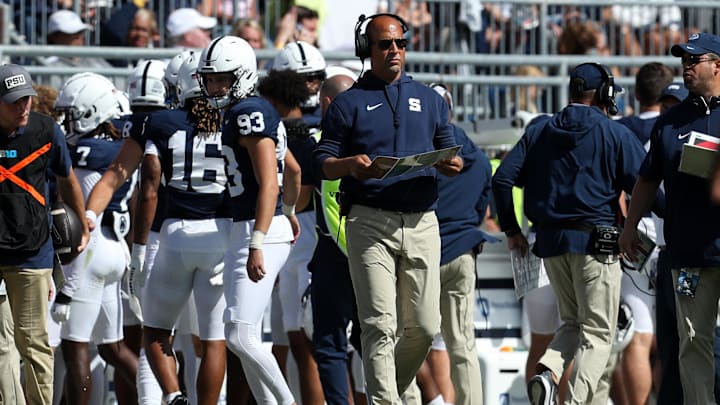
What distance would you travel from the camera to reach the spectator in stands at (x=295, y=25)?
14.9 metres

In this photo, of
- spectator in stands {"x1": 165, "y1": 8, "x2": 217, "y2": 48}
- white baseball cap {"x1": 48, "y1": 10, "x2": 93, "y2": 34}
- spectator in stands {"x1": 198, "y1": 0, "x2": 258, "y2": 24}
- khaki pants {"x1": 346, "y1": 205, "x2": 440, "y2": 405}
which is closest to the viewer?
khaki pants {"x1": 346, "y1": 205, "x2": 440, "y2": 405}

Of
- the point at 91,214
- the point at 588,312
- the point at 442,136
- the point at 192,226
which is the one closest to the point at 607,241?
the point at 588,312

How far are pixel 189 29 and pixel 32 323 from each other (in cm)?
544

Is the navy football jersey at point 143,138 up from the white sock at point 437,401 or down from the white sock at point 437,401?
up

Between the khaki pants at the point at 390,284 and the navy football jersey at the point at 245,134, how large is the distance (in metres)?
0.79

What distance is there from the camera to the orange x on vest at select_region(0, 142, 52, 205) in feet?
28.8

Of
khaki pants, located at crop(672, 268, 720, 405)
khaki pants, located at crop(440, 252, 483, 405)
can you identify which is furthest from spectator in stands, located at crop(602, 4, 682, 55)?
khaki pants, located at crop(672, 268, 720, 405)

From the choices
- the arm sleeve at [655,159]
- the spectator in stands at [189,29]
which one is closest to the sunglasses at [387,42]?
the arm sleeve at [655,159]

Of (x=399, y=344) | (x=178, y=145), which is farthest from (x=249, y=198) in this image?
(x=399, y=344)

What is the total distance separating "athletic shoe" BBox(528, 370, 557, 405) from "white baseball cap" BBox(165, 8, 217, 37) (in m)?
5.59

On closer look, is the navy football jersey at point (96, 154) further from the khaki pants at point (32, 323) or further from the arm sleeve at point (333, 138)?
the arm sleeve at point (333, 138)

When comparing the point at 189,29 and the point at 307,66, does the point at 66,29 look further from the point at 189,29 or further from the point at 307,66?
the point at 307,66

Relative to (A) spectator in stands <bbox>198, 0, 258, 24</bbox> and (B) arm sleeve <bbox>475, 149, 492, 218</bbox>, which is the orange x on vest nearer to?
Answer: (B) arm sleeve <bbox>475, 149, 492, 218</bbox>

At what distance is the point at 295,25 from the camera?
1496 cm
